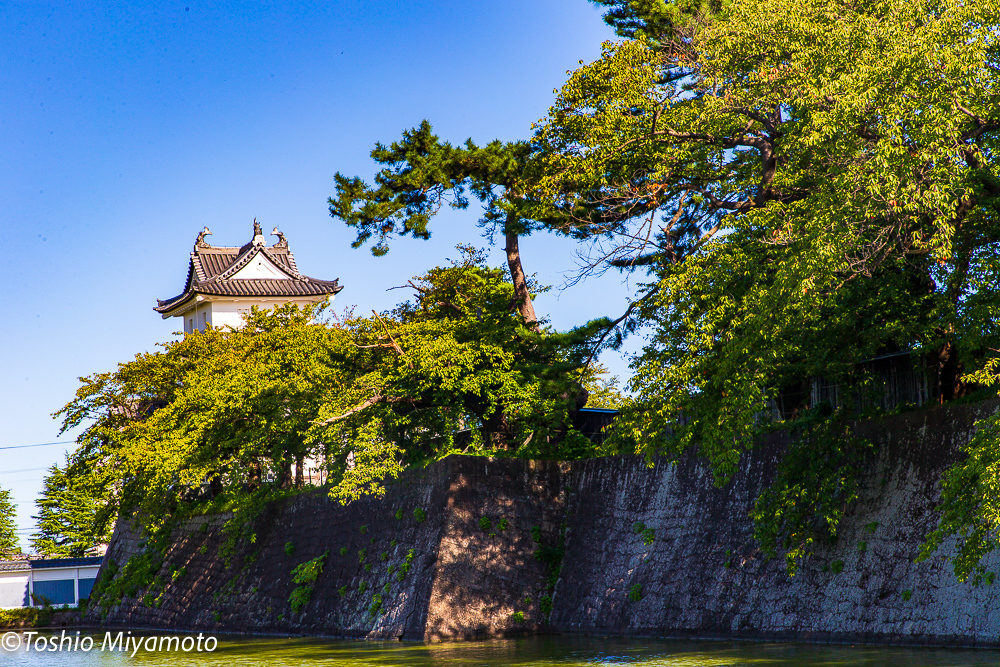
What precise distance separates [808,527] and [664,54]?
27.3 feet

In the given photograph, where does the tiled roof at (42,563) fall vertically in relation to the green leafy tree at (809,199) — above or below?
below

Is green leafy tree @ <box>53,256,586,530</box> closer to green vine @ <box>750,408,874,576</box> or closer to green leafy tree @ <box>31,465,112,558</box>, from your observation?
green vine @ <box>750,408,874,576</box>

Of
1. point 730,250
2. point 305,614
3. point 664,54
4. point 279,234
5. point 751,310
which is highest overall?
point 279,234

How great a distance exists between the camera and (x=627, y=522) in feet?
57.1

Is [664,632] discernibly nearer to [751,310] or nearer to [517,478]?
[517,478]

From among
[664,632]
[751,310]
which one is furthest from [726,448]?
[664,632]

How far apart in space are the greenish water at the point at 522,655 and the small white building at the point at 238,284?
25.4 metres

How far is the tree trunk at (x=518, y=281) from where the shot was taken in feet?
69.2

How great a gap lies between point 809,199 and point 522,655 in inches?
285

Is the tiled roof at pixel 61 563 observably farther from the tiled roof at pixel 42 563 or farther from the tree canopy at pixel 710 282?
the tree canopy at pixel 710 282

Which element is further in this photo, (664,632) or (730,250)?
(664,632)

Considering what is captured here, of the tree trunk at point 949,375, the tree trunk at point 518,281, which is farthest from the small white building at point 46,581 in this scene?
the tree trunk at point 949,375

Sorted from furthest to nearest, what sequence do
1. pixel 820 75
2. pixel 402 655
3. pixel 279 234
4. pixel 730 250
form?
pixel 279 234 → pixel 402 655 → pixel 730 250 → pixel 820 75

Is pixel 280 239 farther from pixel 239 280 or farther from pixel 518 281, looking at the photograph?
pixel 518 281
